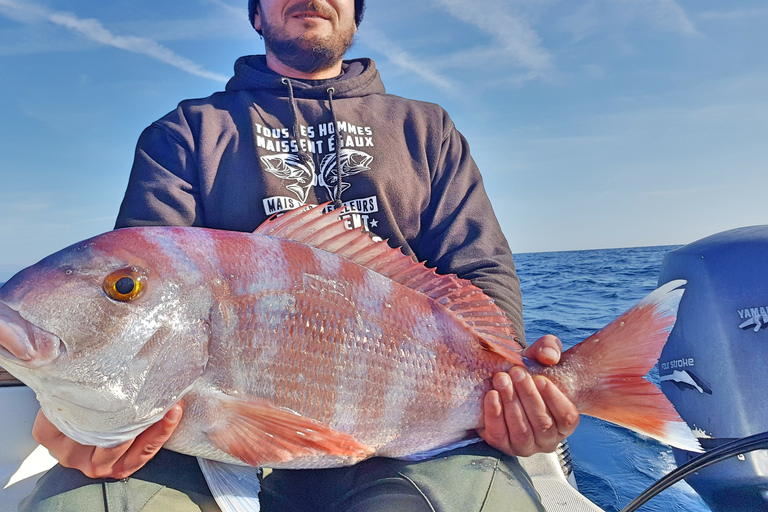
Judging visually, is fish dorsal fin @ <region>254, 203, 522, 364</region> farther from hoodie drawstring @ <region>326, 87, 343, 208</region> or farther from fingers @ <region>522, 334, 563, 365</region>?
hoodie drawstring @ <region>326, 87, 343, 208</region>

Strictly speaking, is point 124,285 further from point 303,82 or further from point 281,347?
point 303,82

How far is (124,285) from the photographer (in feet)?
4.11

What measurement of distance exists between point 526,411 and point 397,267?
0.68 meters

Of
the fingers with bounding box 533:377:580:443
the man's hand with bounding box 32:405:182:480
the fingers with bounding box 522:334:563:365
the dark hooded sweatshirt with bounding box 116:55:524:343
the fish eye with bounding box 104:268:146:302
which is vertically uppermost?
the dark hooded sweatshirt with bounding box 116:55:524:343

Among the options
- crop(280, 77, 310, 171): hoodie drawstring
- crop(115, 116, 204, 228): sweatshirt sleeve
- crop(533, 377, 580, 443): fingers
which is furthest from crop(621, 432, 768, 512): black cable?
crop(115, 116, 204, 228): sweatshirt sleeve

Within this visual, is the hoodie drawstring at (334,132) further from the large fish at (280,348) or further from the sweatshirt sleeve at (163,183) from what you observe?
the large fish at (280,348)

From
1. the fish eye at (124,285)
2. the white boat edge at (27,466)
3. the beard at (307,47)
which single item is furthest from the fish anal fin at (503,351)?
the beard at (307,47)

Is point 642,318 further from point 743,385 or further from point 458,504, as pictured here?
point 743,385

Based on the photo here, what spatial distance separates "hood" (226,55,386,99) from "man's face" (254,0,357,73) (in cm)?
13

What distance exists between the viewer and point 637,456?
3.28 meters

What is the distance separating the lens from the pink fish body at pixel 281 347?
1197mm

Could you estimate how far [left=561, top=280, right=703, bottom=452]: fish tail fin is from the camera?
63.0 inches

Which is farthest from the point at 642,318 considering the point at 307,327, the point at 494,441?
the point at 307,327

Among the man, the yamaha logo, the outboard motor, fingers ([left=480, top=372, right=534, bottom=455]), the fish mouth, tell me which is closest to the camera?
the fish mouth
